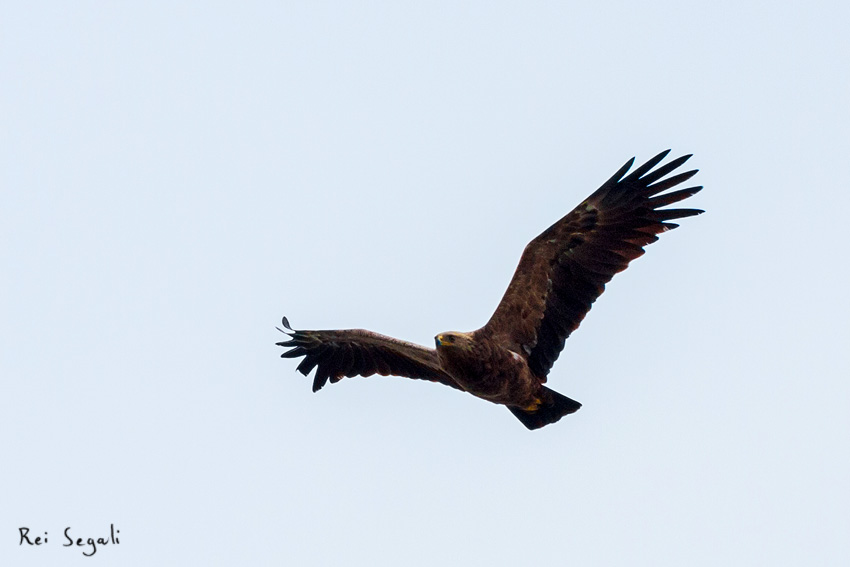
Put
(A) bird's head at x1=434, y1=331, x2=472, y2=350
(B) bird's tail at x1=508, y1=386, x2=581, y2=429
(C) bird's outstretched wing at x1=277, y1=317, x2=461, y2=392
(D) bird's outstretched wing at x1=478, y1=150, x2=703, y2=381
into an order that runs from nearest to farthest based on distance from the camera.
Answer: (A) bird's head at x1=434, y1=331, x2=472, y2=350, (D) bird's outstretched wing at x1=478, y1=150, x2=703, y2=381, (B) bird's tail at x1=508, y1=386, x2=581, y2=429, (C) bird's outstretched wing at x1=277, y1=317, x2=461, y2=392

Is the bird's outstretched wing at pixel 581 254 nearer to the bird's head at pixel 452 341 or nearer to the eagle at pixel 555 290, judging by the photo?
the eagle at pixel 555 290

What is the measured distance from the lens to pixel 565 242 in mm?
13969

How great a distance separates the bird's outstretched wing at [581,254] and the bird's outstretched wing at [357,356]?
124cm

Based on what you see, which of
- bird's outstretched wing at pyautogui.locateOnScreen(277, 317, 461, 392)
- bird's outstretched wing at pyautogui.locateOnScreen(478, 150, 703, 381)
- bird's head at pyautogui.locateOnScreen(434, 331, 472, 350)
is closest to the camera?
bird's head at pyautogui.locateOnScreen(434, 331, 472, 350)

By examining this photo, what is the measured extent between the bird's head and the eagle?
0.01 m

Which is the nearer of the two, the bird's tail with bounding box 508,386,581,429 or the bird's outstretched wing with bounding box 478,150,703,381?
the bird's outstretched wing with bounding box 478,150,703,381

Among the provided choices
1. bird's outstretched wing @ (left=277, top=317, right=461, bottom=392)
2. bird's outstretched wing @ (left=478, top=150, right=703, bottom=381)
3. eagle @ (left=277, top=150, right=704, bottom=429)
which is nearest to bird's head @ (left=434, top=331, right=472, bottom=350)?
eagle @ (left=277, top=150, right=704, bottom=429)

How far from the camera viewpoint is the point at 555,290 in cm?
1401

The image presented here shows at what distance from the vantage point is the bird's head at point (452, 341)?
44.0 ft

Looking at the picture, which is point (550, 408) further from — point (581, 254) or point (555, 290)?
point (581, 254)

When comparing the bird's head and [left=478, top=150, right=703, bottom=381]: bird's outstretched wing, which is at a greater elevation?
[left=478, top=150, right=703, bottom=381]: bird's outstretched wing

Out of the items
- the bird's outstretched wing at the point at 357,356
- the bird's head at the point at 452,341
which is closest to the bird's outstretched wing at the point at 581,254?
the bird's head at the point at 452,341

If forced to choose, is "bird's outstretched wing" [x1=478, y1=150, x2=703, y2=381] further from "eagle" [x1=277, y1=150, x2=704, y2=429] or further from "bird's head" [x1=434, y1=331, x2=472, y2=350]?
"bird's head" [x1=434, y1=331, x2=472, y2=350]

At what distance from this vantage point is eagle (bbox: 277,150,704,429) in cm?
1368
